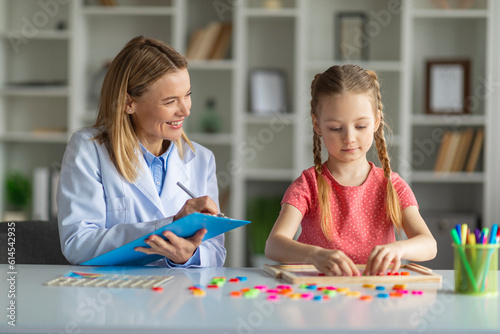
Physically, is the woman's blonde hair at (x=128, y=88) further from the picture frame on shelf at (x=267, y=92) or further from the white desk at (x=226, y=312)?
the picture frame on shelf at (x=267, y=92)

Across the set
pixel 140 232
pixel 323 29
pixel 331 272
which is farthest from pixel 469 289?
pixel 323 29

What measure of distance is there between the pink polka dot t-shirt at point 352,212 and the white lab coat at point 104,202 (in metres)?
0.31

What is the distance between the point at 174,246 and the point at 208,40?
95.1 inches

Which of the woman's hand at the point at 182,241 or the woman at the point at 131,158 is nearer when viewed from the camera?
the woman's hand at the point at 182,241

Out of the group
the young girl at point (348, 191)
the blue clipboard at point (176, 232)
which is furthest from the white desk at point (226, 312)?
the young girl at point (348, 191)

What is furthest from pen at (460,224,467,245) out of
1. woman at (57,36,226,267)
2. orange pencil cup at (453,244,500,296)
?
woman at (57,36,226,267)

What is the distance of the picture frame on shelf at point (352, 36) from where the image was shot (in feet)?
11.9

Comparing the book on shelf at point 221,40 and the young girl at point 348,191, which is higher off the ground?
the book on shelf at point 221,40

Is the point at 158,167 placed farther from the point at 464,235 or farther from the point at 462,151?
the point at 462,151

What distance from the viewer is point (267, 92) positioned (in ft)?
12.1

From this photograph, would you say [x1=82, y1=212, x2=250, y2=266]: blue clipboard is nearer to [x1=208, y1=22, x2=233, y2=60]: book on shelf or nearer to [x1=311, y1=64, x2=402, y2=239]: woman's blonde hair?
[x1=311, y1=64, x2=402, y2=239]: woman's blonde hair

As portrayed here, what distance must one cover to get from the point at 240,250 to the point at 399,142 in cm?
115

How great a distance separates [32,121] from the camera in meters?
3.86

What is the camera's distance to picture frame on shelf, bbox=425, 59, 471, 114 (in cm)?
358
